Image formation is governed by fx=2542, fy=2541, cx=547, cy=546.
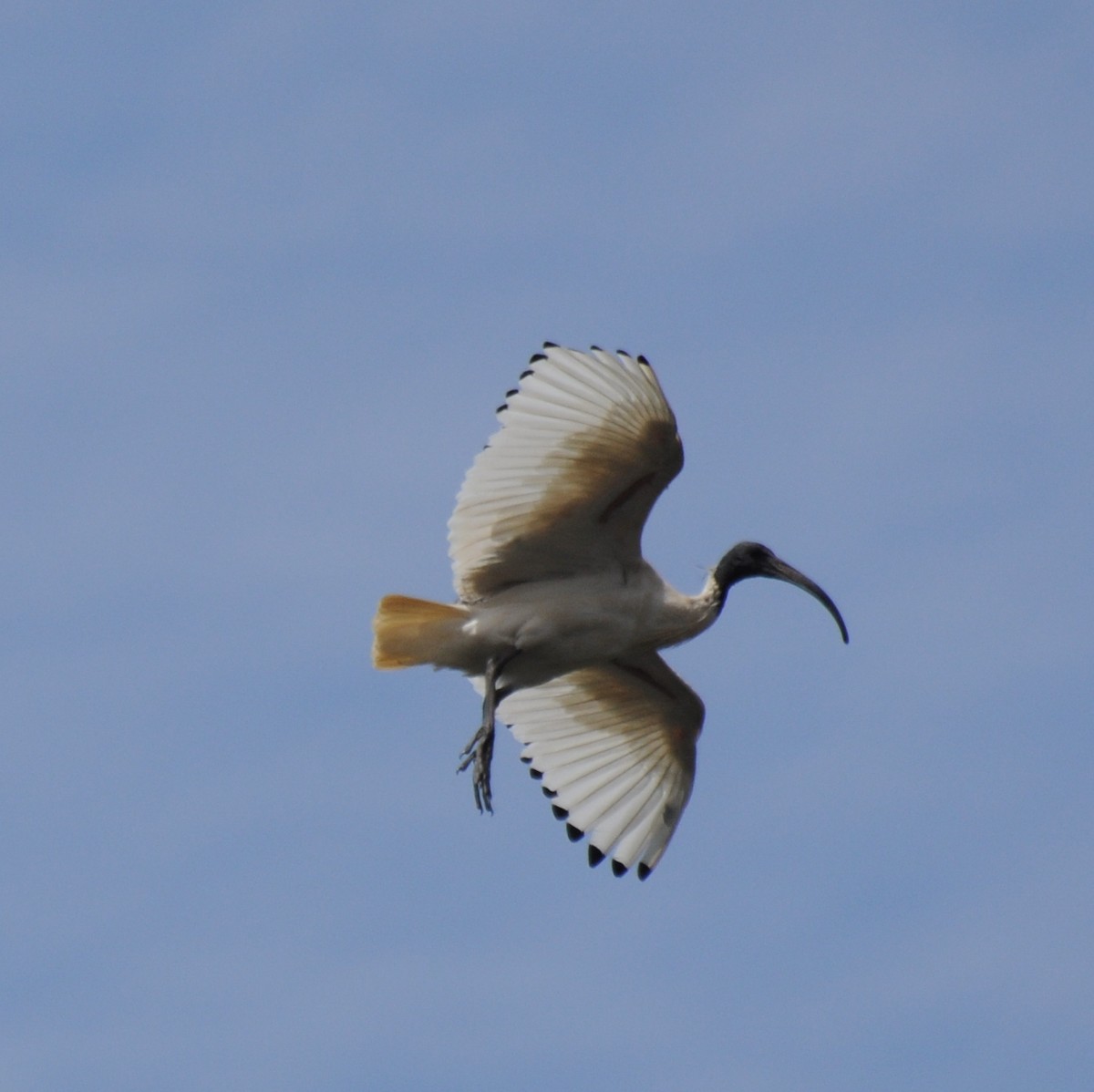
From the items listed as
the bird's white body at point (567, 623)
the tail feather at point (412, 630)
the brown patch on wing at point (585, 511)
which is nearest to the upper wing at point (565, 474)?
the brown patch on wing at point (585, 511)

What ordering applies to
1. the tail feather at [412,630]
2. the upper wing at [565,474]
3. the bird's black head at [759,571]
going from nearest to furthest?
the upper wing at [565,474], the tail feather at [412,630], the bird's black head at [759,571]

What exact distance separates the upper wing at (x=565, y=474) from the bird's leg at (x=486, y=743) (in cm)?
41

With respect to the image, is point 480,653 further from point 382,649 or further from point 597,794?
point 597,794

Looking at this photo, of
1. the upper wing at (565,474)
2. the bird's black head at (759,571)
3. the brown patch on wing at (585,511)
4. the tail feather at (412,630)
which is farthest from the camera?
the bird's black head at (759,571)

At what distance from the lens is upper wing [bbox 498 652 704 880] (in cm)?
1409

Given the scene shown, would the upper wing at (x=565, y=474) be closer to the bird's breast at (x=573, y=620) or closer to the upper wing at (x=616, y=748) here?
the bird's breast at (x=573, y=620)

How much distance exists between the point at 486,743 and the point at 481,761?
0.11m

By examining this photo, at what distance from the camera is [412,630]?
12.9 meters

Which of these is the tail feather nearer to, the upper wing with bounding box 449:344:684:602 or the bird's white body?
the bird's white body

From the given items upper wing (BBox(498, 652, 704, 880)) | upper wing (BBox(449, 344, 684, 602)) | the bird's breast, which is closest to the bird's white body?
the bird's breast

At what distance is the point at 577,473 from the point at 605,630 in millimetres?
873

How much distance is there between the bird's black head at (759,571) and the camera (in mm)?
13875

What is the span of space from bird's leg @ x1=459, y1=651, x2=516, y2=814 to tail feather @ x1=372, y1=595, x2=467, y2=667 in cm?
25

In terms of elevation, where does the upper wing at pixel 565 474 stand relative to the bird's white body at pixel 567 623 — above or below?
above
